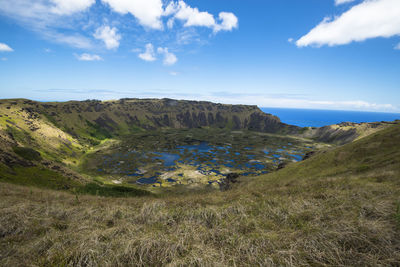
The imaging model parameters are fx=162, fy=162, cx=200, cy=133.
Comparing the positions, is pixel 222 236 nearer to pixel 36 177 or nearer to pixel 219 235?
pixel 219 235

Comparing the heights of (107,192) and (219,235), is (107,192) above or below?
below

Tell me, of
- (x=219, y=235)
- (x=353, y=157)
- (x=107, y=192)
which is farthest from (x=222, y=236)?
(x=353, y=157)

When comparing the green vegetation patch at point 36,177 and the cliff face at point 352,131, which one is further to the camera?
the cliff face at point 352,131

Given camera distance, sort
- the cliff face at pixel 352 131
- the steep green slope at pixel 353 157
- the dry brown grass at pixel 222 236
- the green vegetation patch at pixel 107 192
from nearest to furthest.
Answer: the dry brown grass at pixel 222 236 < the steep green slope at pixel 353 157 < the green vegetation patch at pixel 107 192 < the cliff face at pixel 352 131

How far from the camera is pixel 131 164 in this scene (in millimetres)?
112750

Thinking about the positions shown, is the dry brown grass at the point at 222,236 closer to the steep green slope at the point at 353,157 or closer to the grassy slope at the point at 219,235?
the grassy slope at the point at 219,235

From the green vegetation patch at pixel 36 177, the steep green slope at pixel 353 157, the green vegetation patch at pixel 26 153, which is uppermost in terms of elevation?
the steep green slope at pixel 353 157

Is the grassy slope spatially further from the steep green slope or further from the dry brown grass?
the steep green slope

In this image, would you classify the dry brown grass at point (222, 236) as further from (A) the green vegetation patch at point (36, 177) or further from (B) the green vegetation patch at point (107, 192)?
(A) the green vegetation patch at point (36, 177)

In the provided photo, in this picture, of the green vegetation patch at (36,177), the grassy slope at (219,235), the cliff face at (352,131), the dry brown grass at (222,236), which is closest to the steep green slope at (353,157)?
the grassy slope at (219,235)

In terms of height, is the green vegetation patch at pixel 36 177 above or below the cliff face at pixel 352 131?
below

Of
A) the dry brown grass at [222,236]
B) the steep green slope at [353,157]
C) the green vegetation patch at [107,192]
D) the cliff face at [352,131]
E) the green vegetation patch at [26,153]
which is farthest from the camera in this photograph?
the cliff face at [352,131]

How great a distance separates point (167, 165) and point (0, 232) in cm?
10655

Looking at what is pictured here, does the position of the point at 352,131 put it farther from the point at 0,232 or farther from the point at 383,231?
the point at 0,232
